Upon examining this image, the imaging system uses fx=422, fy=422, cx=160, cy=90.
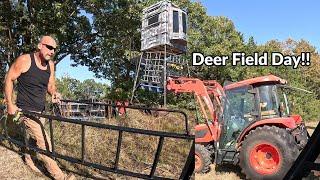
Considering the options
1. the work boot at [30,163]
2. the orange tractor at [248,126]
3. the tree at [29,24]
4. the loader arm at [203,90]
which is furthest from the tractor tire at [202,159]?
the tree at [29,24]

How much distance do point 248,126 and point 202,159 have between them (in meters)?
0.25

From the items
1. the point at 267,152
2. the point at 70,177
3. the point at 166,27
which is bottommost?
the point at 70,177

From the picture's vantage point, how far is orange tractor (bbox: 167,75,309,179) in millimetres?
1576

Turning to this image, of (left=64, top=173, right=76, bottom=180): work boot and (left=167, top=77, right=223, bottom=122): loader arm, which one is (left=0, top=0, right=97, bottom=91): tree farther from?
(left=167, top=77, right=223, bottom=122): loader arm

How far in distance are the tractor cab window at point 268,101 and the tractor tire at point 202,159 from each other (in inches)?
12.1

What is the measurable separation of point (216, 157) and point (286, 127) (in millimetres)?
360

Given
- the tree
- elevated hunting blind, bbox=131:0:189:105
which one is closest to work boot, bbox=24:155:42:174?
elevated hunting blind, bbox=131:0:189:105

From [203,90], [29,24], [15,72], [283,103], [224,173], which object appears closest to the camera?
[283,103]

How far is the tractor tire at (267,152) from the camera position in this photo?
1.50 metres

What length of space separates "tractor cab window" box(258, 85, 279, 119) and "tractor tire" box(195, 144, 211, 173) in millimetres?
308

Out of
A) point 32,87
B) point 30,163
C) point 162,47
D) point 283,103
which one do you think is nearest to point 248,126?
point 283,103

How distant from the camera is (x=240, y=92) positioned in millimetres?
1761

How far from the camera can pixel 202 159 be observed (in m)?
1.85

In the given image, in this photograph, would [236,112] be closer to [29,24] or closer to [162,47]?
[162,47]
